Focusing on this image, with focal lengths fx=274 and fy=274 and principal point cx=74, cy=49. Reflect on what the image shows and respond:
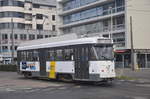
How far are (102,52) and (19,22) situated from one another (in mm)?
60274

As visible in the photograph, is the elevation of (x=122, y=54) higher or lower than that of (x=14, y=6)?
lower

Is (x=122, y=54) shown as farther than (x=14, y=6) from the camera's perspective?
No

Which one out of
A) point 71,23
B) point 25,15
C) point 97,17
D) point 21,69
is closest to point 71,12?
point 71,23

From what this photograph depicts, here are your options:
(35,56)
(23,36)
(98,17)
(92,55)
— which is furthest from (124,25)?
(23,36)

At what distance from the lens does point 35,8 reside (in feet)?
262

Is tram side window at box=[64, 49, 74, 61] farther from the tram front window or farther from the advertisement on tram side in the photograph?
the advertisement on tram side

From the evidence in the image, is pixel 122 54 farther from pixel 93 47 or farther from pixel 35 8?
pixel 35 8

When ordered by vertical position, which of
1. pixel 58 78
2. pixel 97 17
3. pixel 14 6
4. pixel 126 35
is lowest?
pixel 58 78

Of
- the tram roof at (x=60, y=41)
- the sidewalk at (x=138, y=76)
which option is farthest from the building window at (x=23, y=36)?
the tram roof at (x=60, y=41)

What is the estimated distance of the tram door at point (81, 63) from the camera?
725 inches

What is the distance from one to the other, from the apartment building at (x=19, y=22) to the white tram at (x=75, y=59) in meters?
47.6

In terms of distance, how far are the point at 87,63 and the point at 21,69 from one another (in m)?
10.3

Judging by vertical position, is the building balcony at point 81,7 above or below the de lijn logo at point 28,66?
above

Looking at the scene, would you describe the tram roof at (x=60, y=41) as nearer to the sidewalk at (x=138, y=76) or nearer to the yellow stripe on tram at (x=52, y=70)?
the yellow stripe on tram at (x=52, y=70)
